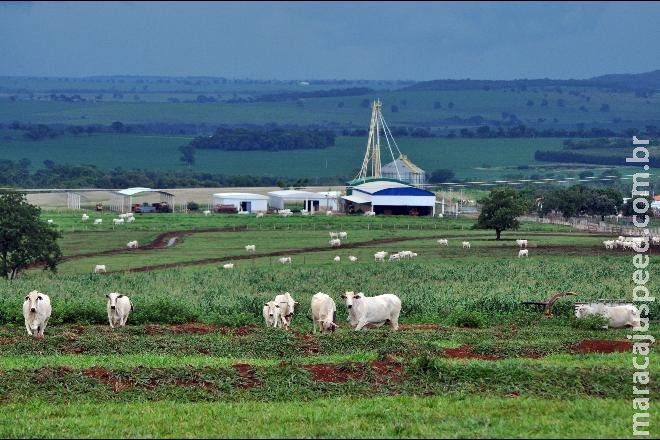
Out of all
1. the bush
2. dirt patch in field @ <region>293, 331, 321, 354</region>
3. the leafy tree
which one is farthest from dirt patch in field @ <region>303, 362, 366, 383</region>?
the leafy tree

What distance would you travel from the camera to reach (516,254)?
53844 mm

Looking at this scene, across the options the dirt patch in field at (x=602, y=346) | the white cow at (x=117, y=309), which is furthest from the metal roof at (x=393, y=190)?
the dirt patch in field at (x=602, y=346)

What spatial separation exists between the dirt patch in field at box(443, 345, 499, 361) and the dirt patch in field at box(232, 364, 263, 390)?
3745mm

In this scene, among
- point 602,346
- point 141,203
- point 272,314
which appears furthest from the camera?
point 141,203

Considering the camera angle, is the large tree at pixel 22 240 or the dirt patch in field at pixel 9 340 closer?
the dirt patch in field at pixel 9 340

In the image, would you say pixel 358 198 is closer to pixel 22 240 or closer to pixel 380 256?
pixel 380 256

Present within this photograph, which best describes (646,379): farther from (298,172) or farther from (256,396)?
(298,172)

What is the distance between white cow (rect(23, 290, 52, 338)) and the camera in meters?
25.2

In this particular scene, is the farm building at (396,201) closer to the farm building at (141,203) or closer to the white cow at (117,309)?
the farm building at (141,203)

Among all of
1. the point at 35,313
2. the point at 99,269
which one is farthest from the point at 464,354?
the point at 99,269

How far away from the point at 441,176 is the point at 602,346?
13581 cm

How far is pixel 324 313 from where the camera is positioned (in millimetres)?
26312

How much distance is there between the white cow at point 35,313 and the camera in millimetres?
25203

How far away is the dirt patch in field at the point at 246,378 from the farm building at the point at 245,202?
71037 millimetres
